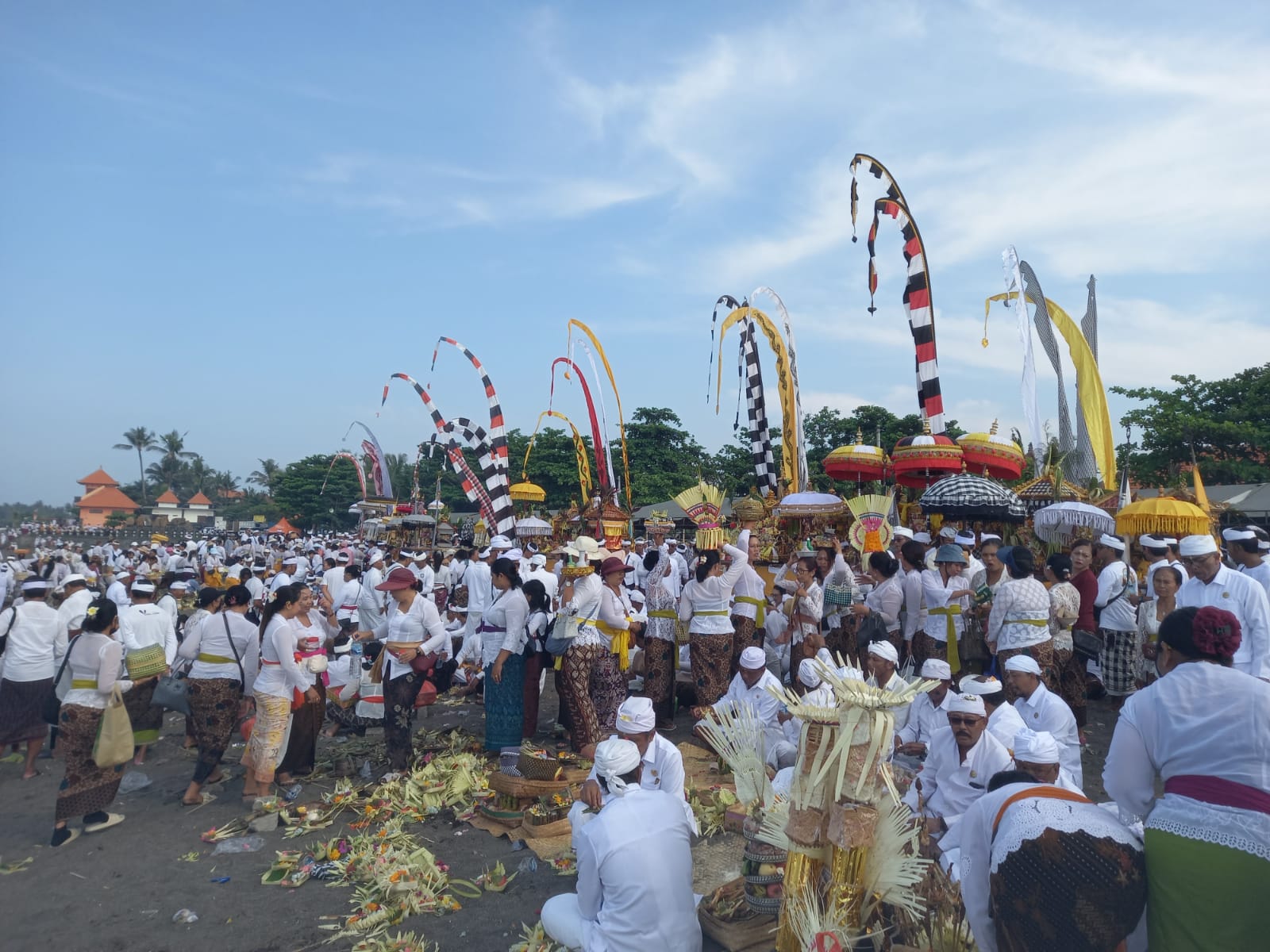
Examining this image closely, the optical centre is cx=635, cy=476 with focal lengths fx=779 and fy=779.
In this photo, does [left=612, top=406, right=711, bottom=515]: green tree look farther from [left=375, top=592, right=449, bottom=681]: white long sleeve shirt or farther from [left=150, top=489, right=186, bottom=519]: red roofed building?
[left=150, top=489, right=186, bottom=519]: red roofed building

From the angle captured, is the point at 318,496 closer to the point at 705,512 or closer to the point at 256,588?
the point at 256,588

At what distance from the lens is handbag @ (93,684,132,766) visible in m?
5.35

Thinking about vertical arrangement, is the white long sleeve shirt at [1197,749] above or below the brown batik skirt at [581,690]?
above

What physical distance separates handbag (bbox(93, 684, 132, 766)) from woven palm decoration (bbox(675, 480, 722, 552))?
486 centimetres

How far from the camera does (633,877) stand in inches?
115

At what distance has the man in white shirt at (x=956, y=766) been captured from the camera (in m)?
3.90

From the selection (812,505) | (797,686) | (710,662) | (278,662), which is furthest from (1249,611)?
(278,662)

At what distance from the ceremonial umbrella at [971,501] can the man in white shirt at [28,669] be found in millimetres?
9071

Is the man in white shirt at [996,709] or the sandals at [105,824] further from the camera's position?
the sandals at [105,824]

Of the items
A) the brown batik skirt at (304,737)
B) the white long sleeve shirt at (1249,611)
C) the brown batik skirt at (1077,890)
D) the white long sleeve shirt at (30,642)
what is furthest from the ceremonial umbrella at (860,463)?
the brown batik skirt at (1077,890)

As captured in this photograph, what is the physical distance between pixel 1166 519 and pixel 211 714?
8786 mm

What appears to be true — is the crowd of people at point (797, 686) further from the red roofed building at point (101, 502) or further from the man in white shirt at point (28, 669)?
the red roofed building at point (101, 502)

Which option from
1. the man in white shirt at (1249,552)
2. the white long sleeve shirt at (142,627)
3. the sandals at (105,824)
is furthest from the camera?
the white long sleeve shirt at (142,627)

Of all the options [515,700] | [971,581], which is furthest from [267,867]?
[971,581]
